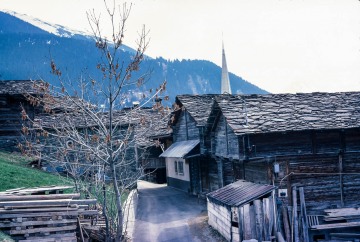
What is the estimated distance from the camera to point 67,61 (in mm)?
100188

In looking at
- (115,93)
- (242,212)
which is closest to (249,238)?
(242,212)

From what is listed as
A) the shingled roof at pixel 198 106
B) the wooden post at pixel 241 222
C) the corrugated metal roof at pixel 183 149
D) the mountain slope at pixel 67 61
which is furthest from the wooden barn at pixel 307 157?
the mountain slope at pixel 67 61

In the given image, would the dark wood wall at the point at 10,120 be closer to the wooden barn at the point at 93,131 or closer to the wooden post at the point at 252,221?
the wooden barn at the point at 93,131

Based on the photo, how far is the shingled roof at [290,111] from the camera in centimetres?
1675

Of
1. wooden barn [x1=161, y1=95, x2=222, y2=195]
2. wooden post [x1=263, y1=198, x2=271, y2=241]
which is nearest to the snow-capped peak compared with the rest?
wooden barn [x1=161, y1=95, x2=222, y2=195]

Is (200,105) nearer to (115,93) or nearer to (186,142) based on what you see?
(186,142)

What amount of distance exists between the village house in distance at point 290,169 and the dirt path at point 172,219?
1002mm

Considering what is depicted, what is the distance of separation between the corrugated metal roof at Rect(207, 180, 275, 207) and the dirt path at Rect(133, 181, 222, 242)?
177cm

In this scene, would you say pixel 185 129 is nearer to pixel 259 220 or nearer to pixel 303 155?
pixel 303 155

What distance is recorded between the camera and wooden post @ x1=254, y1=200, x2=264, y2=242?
45.8 feet

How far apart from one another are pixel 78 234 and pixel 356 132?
14.3 m

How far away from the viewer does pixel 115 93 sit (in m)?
10.5

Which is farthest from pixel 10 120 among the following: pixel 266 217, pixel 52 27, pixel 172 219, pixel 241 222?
pixel 52 27

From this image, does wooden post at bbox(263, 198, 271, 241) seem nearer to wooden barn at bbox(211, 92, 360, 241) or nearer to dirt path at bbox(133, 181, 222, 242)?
wooden barn at bbox(211, 92, 360, 241)
